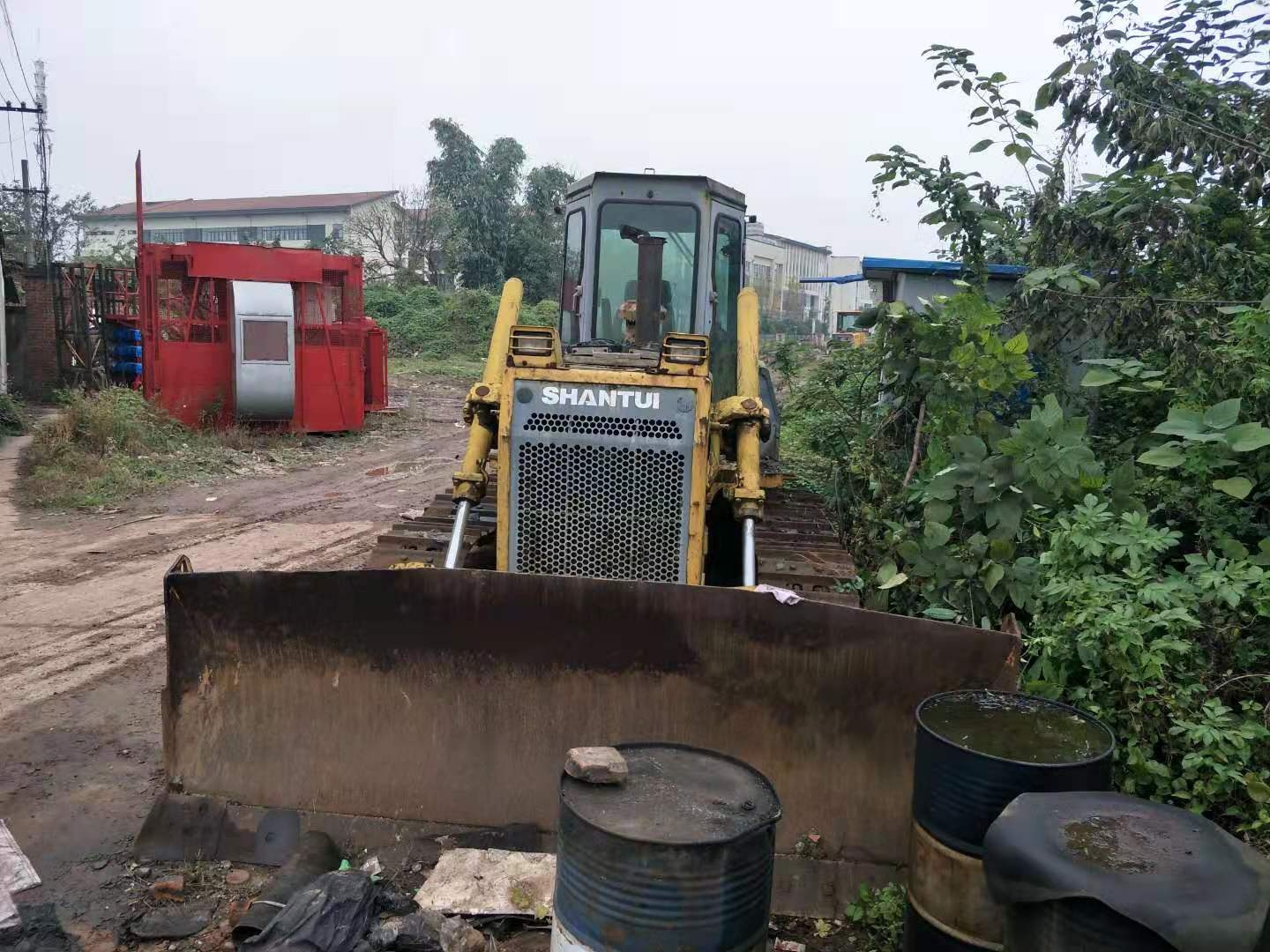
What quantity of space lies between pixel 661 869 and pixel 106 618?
581 cm

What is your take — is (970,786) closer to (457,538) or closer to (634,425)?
(634,425)

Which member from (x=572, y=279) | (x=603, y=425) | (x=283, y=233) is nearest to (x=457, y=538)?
(x=603, y=425)

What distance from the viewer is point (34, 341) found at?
1864cm

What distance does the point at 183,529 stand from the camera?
966cm

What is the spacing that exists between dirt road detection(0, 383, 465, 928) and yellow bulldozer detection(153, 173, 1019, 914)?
1.93 ft

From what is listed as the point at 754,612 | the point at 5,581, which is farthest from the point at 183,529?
the point at 754,612

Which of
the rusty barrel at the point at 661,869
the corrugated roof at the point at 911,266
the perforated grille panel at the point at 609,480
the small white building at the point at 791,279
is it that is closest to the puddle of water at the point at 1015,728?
the rusty barrel at the point at 661,869

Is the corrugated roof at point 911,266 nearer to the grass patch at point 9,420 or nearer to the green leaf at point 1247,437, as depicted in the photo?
the green leaf at point 1247,437

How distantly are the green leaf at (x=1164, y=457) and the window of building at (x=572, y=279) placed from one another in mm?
Answer: 2946

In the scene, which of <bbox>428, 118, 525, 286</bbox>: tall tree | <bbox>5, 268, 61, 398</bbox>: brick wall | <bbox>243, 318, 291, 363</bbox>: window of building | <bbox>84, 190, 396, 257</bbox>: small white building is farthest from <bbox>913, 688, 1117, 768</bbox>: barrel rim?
<bbox>84, 190, 396, 257</bbox>: small white building

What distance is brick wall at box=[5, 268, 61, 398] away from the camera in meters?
18.5

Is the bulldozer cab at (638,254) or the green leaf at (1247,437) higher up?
the bulldozer cab at (638,254)

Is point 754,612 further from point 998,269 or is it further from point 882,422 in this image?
point 998,269

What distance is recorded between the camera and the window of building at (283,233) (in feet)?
234
